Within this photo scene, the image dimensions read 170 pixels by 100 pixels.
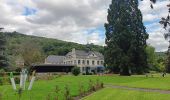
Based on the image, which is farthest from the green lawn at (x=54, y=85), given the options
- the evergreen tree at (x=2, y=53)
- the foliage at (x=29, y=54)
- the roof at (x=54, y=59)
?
the roof at (x=54, y=59)

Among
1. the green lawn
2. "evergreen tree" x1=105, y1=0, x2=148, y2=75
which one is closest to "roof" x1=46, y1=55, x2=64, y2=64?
"evergreen tree" x1=105, y1=0, x2=148, y2=75

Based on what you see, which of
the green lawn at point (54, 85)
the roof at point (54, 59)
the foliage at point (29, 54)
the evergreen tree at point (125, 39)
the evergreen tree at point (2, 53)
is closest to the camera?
the green lawn at point (54, 85)

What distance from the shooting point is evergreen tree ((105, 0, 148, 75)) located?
65812 millimetres

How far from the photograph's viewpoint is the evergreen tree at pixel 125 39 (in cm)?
6581

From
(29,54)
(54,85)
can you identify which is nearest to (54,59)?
(29,54)

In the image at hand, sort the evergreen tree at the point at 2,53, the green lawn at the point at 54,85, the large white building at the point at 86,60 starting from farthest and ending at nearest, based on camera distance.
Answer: the large white building at the point at 86,60, the evergreen tree at the point at 2,53, the green lawn at the point at 54,85

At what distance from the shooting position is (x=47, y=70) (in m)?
90.8

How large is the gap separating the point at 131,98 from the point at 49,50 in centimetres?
13353

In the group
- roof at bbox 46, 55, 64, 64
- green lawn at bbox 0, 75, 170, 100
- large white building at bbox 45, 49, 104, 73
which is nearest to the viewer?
green lawn at bbox 0, 75, 170, 100

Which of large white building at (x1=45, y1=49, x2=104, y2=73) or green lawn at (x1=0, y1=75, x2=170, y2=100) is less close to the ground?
large white building at (x1=45, y1=49, x2=104, y2=73)

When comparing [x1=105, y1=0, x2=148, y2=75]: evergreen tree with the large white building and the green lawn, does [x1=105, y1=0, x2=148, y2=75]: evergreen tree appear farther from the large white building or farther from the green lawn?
the large white building

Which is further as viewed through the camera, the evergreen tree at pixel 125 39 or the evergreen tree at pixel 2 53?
the evergreen tree at pixel 125 39

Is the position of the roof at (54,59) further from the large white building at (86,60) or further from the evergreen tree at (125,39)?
the evergreen tree at (125,39)

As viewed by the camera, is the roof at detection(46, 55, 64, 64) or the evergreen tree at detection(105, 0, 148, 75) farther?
the roof at detection(46, 55, 64, 64)
